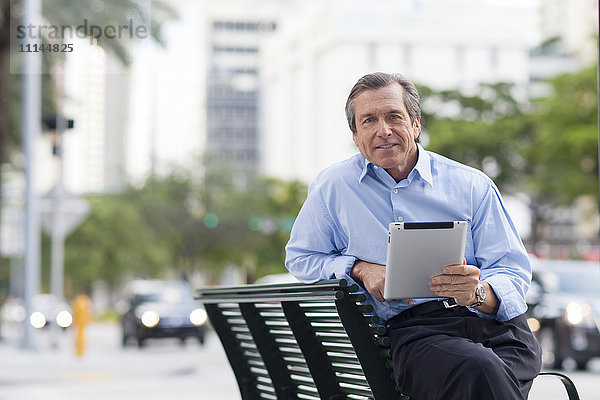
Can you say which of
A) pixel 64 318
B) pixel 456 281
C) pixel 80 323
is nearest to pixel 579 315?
pixel 80 323

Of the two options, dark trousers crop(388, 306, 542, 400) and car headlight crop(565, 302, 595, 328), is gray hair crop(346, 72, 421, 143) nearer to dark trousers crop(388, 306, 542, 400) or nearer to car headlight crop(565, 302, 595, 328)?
dark trousers crop(388, 306, 542, 400)

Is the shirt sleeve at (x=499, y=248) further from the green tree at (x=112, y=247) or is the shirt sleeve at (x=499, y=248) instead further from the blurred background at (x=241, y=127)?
the green tree at (x=112, y=247)

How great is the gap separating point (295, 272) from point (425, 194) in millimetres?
542

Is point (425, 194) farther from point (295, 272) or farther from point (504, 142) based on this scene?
point (504, 142)

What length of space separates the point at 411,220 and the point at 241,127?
500 feet

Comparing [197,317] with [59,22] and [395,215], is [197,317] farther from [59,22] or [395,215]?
[395,215]

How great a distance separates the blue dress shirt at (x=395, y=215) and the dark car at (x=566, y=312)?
12.7m

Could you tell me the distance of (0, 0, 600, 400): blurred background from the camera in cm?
2238

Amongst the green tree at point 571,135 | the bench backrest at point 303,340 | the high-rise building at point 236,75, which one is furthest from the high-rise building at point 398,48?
the bench backrest at point 303,340

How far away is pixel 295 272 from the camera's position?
12.9 ft

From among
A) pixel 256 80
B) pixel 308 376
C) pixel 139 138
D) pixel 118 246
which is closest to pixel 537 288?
pixel 308 376

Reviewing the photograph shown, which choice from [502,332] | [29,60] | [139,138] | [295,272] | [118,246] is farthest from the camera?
[139,138]

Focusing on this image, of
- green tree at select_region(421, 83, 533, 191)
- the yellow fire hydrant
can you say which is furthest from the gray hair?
green tree at select_region(421, 83, 533, 191)

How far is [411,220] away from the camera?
3693 millimetres
